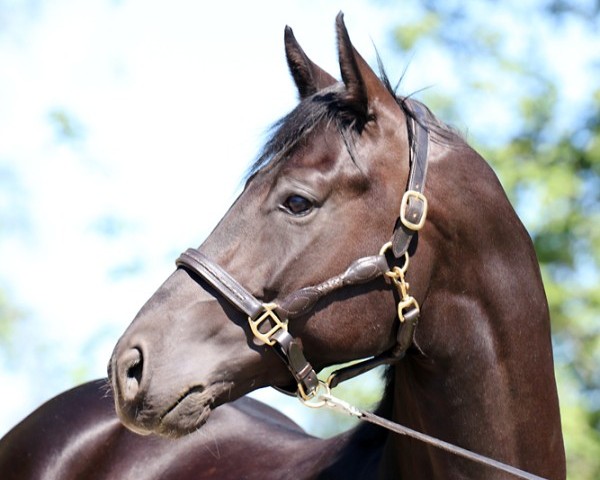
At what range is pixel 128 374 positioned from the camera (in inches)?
120

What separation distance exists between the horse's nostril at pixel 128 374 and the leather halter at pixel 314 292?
315 mm

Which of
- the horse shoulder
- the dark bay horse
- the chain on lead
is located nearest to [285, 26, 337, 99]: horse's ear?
the dark bay horse

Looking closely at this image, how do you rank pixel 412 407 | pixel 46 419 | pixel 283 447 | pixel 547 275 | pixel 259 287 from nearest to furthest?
pixel 259 287 < pixel 412 407 < pixel 283 447 < pixel 46 419 < pixel 547 275

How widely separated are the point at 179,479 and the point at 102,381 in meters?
0.84

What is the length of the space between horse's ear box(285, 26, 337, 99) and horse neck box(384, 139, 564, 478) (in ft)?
1.84

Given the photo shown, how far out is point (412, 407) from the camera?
3.41 m

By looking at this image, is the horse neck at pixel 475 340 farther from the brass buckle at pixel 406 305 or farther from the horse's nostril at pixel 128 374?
the horse's nostril at pixel 128 374

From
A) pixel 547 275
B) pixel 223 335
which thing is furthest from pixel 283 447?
pixel 547 275

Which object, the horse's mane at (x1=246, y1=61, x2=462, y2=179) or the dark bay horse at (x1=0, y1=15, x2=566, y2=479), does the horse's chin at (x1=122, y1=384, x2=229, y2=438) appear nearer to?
the dark bay horse at (x1=0, y1=15, x2=566, y2=479)

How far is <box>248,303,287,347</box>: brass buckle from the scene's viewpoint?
10.2ft

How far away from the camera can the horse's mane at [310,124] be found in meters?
3.28

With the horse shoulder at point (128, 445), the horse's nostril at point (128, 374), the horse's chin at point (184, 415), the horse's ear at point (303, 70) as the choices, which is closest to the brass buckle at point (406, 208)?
the horse's ear at point (303, 70)

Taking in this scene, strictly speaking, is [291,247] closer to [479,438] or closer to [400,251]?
[400,251]

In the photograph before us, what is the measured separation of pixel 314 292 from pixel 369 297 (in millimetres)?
190
